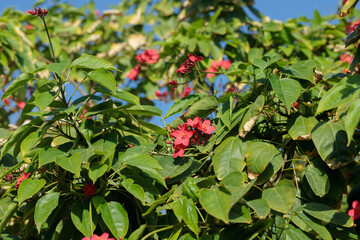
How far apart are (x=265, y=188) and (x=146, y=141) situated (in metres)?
0.42

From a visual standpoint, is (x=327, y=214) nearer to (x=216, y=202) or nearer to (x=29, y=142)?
(x=216, y=202)

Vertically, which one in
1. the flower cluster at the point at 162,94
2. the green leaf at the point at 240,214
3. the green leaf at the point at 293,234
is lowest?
the green leaf at the point at 293,234

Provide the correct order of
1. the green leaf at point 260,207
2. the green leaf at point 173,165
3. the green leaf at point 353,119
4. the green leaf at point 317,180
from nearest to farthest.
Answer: the green leaf at point 353,119, the green leaf at point 260,207, the green leaf at point 317,180, the green leaf at point 173,165

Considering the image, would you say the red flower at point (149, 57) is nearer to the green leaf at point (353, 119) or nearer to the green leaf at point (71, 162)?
the green leaf at point (71, 162)

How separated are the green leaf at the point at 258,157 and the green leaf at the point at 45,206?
20.1 inches

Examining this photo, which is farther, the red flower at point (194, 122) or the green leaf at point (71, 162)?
the red flower at point (194, 122)

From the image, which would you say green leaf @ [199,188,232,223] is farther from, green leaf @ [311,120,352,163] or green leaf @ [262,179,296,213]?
green leaf @ [311,120,352,163]

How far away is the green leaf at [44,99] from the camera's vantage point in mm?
1151

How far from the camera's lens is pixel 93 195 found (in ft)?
4.07

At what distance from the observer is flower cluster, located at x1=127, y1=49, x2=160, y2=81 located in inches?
129

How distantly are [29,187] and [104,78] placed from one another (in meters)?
0.35

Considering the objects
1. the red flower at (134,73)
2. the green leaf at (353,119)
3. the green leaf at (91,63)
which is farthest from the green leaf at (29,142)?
the red flower at (134,73)

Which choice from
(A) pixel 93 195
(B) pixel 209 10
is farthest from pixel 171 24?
(A) pixel 93 195

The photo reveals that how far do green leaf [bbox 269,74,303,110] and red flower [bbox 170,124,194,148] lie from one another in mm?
268
